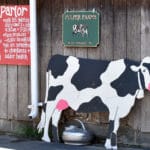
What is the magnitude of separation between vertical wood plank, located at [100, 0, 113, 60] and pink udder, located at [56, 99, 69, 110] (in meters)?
0.84

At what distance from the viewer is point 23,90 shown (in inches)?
297

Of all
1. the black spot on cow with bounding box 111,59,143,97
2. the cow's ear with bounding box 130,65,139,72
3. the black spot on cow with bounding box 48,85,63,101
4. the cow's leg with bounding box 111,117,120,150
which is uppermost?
the cow's ear with bounding box 130,65,139,72

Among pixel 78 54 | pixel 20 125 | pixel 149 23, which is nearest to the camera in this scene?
pixel 149 23

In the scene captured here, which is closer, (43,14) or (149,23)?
(149,23)

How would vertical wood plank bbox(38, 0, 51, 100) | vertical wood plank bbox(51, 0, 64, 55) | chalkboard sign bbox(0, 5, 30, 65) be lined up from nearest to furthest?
vertical wood plank bbox(51, 0, 64, 55) < vertical wood plank bbox(38, 0, 51, 100) < chalkboard sign bbox(0, 5, 30, 65)

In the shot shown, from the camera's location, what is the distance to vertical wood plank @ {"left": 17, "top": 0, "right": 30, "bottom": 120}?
7531 millimetres

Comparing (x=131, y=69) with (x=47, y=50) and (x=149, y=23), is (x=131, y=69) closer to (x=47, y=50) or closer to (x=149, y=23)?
(x=149, y=23)

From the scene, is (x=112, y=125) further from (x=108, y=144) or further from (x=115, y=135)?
(x=108, y=144)

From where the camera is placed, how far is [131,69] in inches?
263

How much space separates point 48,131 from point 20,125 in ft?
1.93

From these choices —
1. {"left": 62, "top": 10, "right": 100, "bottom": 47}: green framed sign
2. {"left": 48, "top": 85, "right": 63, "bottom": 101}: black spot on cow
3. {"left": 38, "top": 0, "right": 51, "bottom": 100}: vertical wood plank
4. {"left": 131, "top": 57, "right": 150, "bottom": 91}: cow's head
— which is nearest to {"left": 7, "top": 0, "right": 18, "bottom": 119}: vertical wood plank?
{"left": 38, "top": 0, "right": 51, "bottom": 100}: vertical wood plank

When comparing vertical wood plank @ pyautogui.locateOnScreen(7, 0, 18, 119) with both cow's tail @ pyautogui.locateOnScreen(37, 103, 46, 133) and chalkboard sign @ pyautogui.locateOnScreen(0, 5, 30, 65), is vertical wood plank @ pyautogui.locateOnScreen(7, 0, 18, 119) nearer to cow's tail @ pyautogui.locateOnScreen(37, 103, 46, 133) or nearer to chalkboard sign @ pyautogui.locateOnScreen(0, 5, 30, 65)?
chalkboard sign @ pyautogui.locateOnScreen(0, 5, 30, 65)

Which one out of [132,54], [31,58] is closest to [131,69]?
[132,54]

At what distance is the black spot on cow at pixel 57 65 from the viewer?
7.12 meters
